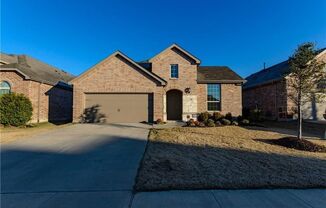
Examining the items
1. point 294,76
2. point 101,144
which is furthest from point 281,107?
point 101,144

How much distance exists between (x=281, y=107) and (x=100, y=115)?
16580 mm

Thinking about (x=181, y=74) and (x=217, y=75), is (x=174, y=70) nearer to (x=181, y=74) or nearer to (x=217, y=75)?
(x=181, y=74)

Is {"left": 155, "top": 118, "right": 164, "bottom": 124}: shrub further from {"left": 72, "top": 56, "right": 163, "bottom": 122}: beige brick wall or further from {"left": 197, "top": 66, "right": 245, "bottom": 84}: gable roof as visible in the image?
{"left": 197, "top": 66, "right": 245, "bottom": 84}: gable roof

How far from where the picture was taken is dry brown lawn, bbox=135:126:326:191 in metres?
5.64

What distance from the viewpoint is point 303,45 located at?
11.2m

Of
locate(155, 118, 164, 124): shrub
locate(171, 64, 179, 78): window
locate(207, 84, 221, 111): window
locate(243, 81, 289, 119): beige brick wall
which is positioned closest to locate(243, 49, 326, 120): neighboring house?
locate(243, 81, 289, 119): beige brick wall

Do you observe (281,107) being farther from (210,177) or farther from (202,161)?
(210,177)

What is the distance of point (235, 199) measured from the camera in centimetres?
475

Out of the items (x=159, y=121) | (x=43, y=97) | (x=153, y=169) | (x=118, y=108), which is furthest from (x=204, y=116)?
(x=43, y=97)

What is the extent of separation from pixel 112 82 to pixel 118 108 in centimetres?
225

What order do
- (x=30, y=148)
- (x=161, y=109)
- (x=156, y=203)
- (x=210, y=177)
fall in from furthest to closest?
(x=161, y=109)
(x=30, y=148)
(x=210, y=177)
(x=156, y=203)

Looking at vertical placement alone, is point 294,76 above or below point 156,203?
above

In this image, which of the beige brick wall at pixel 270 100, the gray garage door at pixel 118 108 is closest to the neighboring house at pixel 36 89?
the gray garage door at pixel 118 108

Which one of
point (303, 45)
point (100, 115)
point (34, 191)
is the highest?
point (303, 45)
